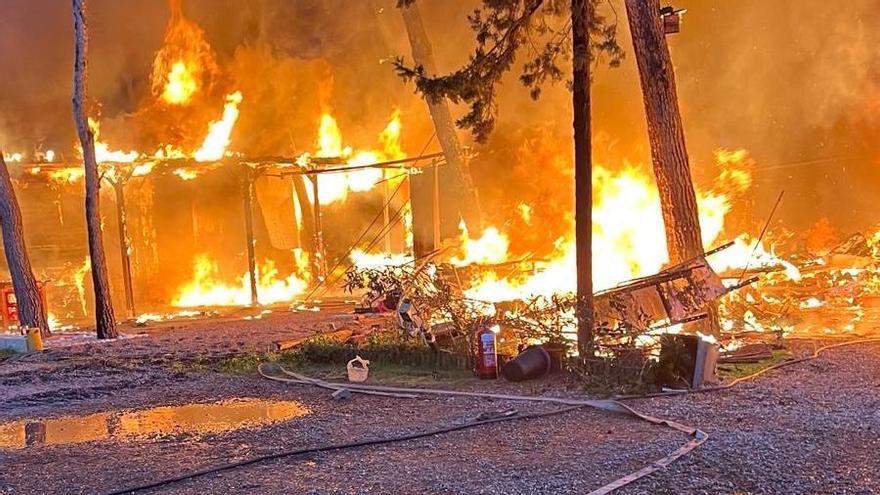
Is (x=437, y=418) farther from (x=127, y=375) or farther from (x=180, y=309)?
(x=180, y=309)

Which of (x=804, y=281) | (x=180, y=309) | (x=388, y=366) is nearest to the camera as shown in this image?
(x=388, y=366)

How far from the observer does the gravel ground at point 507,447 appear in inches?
191

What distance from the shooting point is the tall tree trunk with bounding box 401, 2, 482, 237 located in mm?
20453

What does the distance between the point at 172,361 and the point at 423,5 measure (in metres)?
16.9

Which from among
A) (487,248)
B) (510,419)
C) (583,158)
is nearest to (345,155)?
(487,248)

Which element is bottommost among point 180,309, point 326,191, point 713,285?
point 180,309

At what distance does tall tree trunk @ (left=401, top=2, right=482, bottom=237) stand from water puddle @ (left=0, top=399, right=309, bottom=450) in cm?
1352

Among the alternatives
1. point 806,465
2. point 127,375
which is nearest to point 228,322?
point 127,375

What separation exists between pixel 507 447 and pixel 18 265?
12.4 metres

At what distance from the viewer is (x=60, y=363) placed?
37.7ft

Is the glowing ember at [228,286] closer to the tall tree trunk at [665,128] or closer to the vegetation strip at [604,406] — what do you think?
the vegetation strip at [604,406]

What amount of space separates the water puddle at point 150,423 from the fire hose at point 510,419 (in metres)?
0.95

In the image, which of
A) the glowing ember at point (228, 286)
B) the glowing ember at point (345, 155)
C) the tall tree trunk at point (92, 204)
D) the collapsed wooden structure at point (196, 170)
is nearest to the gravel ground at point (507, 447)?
the tall tree trunk at point (92, 204)

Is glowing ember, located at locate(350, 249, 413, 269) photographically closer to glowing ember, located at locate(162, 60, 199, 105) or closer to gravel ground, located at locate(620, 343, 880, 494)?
glowing ember, located at locate(162, 60, 199, 105)
